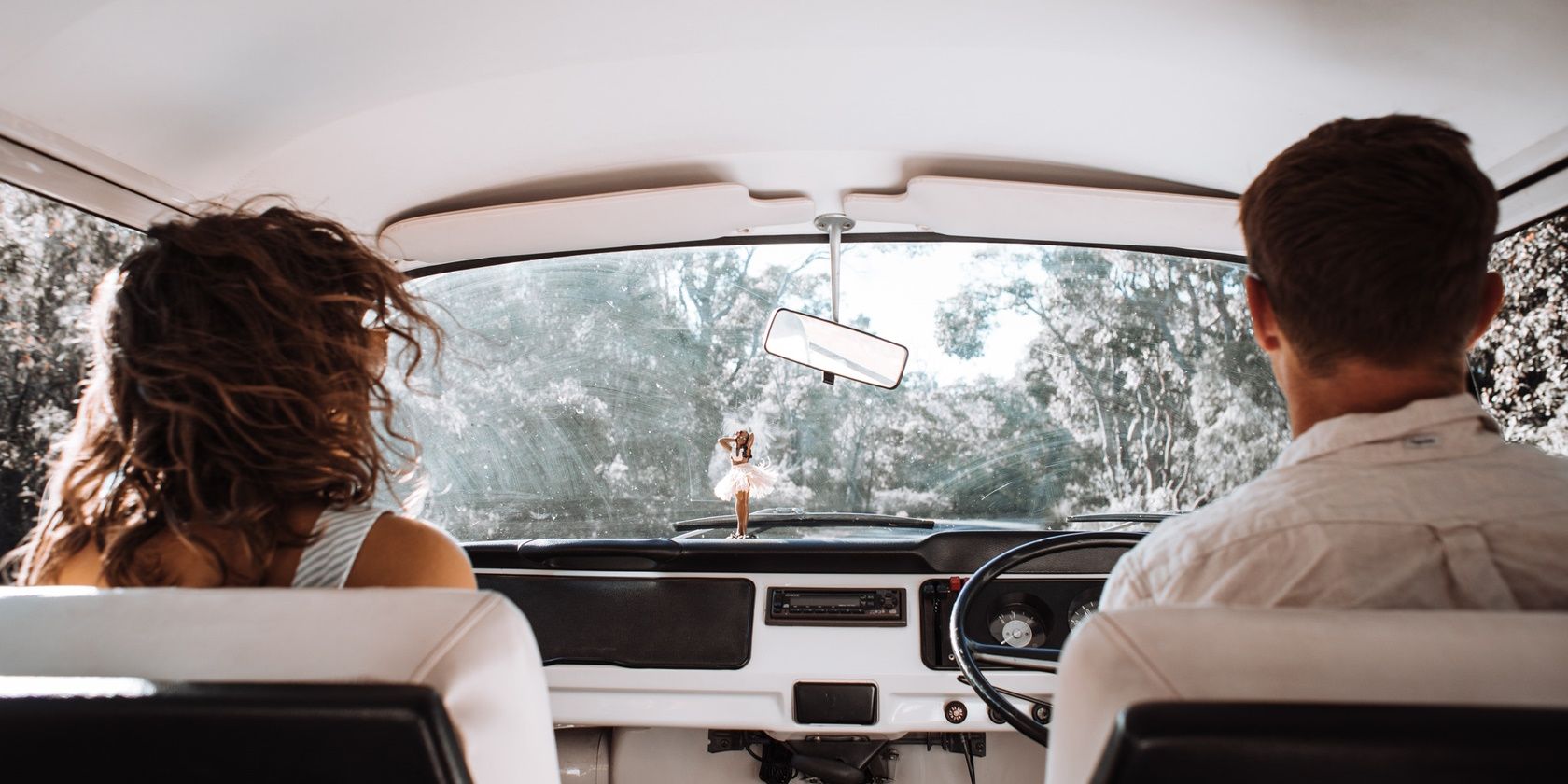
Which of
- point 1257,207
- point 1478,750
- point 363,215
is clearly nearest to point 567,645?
point 363,215

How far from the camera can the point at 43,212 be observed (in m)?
2.44

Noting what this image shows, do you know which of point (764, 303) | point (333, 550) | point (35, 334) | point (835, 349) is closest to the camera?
point (333, 550)

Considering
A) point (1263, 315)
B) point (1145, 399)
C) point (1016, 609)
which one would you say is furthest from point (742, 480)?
point (1263, 315)

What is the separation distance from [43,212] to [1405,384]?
300cm

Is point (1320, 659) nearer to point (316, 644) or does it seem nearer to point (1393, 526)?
point (1393, 526)

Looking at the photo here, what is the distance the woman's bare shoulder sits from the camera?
136cm

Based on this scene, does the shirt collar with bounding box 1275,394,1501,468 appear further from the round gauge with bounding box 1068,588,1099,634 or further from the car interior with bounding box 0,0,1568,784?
the round gauge with bounding box 1068,588,1099,634

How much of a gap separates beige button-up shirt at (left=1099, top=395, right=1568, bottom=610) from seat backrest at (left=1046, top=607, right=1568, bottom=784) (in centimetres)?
22

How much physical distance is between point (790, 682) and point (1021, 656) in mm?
1223

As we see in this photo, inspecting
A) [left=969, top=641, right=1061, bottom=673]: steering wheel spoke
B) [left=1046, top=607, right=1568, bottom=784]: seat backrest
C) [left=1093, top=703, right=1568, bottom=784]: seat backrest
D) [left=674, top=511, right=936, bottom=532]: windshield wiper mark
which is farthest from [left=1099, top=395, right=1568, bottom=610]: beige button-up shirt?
[left=674, top=511, right=936, bottom=532]: windshield wiper mark

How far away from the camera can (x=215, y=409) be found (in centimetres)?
139

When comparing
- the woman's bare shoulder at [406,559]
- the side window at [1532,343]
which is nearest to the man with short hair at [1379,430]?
the woman's bare shoulder at [406,559]

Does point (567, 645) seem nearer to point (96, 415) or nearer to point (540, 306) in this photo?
point (540, 306)

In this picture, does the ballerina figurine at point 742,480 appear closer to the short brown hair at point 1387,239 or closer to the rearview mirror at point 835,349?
the rearview mirror at point 835,349
